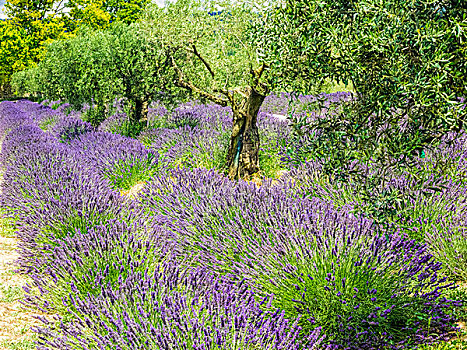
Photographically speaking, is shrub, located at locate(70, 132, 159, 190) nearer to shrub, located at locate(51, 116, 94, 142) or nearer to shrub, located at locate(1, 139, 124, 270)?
shrub, located at locate(1, 139, 124, 270)

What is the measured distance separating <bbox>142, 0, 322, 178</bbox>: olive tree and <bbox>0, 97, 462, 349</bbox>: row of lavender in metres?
1.30

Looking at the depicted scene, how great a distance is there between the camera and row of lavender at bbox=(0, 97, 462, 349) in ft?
8.29

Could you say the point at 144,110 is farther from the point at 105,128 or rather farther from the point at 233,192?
the point at 233,192

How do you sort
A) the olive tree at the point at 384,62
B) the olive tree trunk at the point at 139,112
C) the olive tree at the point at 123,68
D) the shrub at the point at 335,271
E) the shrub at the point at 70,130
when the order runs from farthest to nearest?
the shrub at the point at 70,130 < the olive tree trunk at the point at 139,112 < the olive tree at the point at 123,68 < the shrub at the point at 335,271 < the olive tree at the point at 384,62

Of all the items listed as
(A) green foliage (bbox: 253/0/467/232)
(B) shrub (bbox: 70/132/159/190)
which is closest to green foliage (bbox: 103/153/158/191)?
(B) shrub (bbox: 70/132/159/190)

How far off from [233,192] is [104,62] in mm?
6434

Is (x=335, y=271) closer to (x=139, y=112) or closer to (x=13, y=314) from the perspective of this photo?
Answer: (x=13, y=314)

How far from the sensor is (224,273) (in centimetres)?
352

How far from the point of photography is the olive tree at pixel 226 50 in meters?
6.32

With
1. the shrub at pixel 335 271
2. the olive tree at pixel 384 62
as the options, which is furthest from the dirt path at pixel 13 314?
the olive tree at pixel 384 62

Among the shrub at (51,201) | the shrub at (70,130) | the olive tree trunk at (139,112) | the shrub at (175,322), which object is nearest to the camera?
the shrub at (175,322)

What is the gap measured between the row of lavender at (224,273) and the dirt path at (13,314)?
16 centimetres

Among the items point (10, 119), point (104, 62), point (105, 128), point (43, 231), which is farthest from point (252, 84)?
point (10, 119)

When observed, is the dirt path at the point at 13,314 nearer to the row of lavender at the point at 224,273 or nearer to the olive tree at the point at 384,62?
the row of lavender at the point at 224,273
